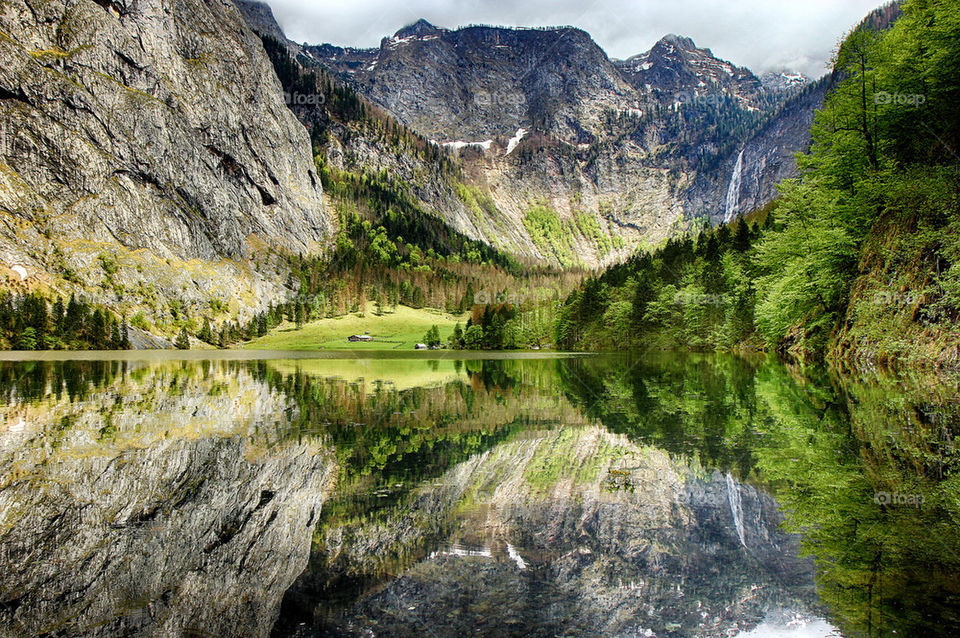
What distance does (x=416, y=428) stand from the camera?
46.8 ft

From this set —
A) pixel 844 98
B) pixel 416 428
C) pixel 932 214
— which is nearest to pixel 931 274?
pixel 932 214

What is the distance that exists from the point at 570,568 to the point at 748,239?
77.3 metres

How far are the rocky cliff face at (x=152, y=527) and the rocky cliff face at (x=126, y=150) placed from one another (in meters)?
148

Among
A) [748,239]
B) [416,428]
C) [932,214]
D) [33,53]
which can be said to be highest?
[33,53]

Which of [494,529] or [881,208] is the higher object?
[881,208]

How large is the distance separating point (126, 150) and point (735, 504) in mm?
191912

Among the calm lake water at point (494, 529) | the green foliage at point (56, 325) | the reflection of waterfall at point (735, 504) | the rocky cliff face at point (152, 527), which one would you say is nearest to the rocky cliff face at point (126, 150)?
the green foliage at point (56, 325)

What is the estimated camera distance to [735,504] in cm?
732

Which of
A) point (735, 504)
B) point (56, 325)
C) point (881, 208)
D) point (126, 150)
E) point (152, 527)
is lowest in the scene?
point (152, 527)

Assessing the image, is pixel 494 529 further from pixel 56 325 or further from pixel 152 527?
pixel 56 325

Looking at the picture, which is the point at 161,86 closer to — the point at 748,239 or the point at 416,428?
the point at 748,239

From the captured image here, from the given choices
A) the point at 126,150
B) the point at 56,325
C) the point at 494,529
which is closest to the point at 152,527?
the point at 494,529

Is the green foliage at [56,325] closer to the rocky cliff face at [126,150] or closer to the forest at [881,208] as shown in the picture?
the rocky cliff face at [126,150]

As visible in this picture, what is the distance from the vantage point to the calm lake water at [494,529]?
467 centimetres
